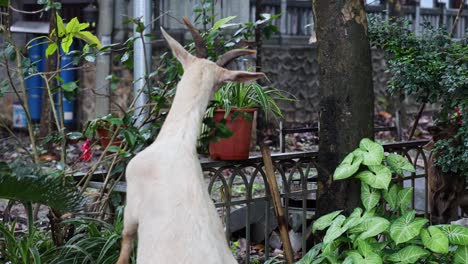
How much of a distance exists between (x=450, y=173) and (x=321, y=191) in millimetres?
1369

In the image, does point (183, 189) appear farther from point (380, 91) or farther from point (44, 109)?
point (380, 91)

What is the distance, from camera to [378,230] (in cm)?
437

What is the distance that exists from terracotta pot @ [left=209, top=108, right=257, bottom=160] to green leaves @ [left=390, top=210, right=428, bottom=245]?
1.17 metres

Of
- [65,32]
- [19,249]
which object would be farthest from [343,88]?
[19,249]

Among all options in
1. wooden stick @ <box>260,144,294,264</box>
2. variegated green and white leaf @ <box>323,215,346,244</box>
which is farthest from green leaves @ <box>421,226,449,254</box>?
wooden stick @ <box>260,144,294,264</box>

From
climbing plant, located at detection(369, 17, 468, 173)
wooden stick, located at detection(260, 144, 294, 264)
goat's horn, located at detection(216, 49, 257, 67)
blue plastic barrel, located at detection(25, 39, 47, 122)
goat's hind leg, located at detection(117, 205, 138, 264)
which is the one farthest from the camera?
blue plastic barrel, located at detection(25, 39, 47, 122)

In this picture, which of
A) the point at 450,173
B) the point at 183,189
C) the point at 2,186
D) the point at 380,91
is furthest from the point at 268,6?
the point at 183,189

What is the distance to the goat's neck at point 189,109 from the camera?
316cm

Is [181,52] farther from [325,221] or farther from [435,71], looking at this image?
[435,71]

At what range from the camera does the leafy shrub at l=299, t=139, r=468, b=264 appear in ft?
14.4

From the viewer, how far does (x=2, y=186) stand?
4.11 metres

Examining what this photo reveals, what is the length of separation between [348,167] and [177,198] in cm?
180

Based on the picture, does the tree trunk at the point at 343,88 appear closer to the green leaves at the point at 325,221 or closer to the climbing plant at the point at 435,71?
the green leaves at the point at 325,221

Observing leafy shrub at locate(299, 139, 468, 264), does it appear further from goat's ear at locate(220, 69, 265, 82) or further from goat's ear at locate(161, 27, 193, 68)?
goat's ear at locate(161, 27, 193, 68)
